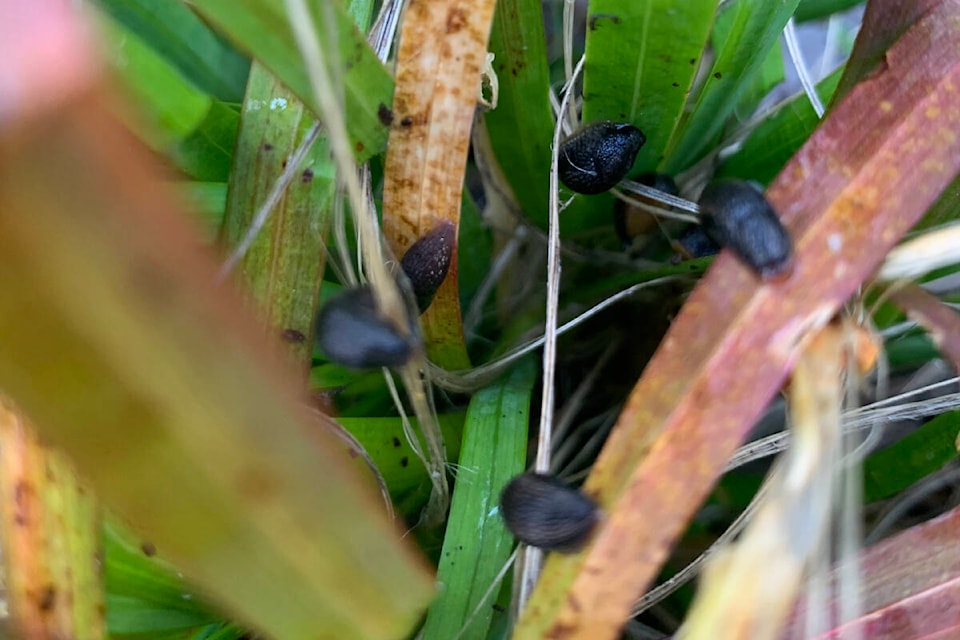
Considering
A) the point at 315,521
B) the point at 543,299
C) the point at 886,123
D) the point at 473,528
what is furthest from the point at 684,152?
the point at 315,521

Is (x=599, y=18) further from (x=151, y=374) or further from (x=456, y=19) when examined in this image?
(x=151, y=374)

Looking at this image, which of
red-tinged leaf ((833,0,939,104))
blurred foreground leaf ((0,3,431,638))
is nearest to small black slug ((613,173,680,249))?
red-tinged leaf ((833,0,939,104))

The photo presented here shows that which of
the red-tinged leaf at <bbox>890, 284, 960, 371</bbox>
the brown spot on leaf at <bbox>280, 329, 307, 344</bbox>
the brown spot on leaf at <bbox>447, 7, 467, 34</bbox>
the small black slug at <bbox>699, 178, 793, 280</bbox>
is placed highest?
the brown spot on leaf at <bbox>447, 7, 467, 34</bbox>

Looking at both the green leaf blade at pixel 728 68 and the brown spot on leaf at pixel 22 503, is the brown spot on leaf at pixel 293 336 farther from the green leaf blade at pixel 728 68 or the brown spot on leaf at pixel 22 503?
the green leaf blade at pixel 728 68

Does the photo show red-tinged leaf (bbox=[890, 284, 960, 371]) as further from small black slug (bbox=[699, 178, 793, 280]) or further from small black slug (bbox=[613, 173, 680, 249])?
small black slug (bbox=[613, 173, 680, 249])

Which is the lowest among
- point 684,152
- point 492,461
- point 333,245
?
point 492,461

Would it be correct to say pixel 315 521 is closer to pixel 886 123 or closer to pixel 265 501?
pixel 265 501
